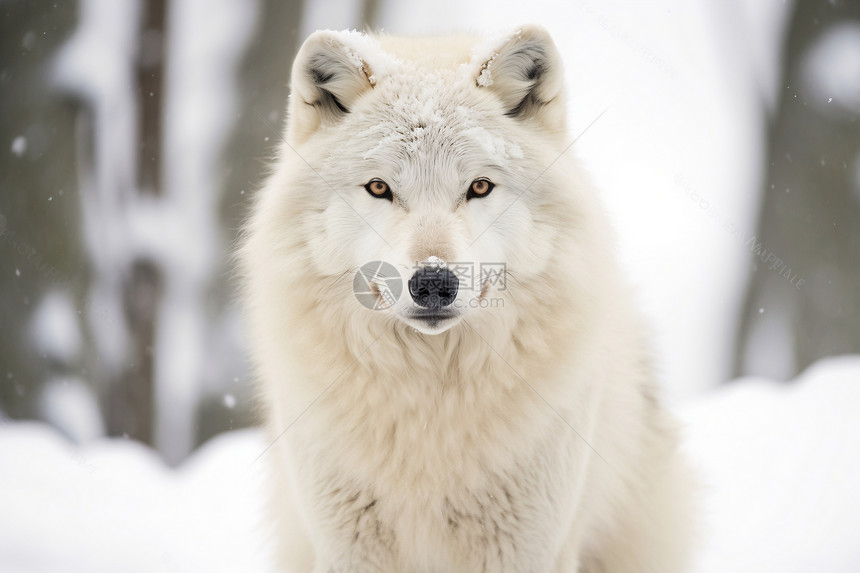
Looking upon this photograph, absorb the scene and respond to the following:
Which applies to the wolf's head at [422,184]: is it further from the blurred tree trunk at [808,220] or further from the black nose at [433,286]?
the blurred tree trunk at [808,220]

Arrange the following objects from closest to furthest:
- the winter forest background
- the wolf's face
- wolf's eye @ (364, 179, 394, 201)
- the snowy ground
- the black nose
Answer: the black nose → the wolf's face → wolf's eye @ (364, 179, 394, 201) → the snowy ground → the winter forest background

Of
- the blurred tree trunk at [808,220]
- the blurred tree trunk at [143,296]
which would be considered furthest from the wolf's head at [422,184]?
the blurred tree trunk at [808,220]

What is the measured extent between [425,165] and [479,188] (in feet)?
0.68

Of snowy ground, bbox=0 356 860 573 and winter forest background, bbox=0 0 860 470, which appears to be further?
winter forest background, bbox=0 0 860 470

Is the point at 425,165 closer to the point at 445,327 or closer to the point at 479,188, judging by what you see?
the point at 479,188

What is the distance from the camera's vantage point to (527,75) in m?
2.46

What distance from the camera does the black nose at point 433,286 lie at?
6.33 ft

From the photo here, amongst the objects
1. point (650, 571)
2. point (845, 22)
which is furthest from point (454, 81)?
point (845, 22)

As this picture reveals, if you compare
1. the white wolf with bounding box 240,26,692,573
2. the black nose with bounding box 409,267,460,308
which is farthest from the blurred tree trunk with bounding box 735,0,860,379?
the black nose with bounding box 409,267,460,308

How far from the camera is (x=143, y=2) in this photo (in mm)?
5672

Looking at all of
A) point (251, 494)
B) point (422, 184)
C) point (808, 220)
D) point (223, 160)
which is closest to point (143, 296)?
point (223, 160)

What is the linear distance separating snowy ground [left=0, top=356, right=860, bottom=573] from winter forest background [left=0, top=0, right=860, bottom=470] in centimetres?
68

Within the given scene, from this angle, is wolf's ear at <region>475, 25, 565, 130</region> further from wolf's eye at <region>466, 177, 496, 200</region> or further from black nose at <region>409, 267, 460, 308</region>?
black nose at <region>409, 267, 460, 308</region>

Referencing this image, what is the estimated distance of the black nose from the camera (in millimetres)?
1929
